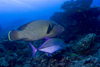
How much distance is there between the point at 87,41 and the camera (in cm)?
333

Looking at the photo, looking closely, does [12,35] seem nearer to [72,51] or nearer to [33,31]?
[33,31]

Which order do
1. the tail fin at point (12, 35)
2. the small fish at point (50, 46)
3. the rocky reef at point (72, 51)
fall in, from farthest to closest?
the rocky reef at point (72, 51) < the small fish at point (50, 46) < the tail fin at point (12, 35)

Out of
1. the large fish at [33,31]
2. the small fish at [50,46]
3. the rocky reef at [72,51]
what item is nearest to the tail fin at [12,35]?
the large fish at [33,31]

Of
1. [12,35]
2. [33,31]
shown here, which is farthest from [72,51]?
[12,35]

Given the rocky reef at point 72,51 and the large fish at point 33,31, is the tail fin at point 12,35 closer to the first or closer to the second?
the large fish at point 33,31

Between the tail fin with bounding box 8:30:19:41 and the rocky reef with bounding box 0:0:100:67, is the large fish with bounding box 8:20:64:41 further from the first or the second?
the rocky reef with bounding box 0:0:100:67

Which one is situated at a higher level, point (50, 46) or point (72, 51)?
point (50, 46)

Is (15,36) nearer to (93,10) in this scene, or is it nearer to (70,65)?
(70,65)

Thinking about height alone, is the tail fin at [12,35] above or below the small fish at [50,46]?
above

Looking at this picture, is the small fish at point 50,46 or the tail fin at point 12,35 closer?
the tail fin at point 12,35

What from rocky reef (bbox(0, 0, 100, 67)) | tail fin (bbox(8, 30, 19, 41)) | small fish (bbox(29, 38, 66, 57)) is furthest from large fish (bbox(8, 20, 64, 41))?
rocky reef (bbox(0, 0, 100, 67))

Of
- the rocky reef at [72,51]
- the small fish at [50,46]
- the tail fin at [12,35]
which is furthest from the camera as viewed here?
the rocky reef at [72,51]

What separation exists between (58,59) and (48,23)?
2231 millimetres

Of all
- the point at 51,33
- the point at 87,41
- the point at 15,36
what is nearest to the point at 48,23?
the point at 51,33
